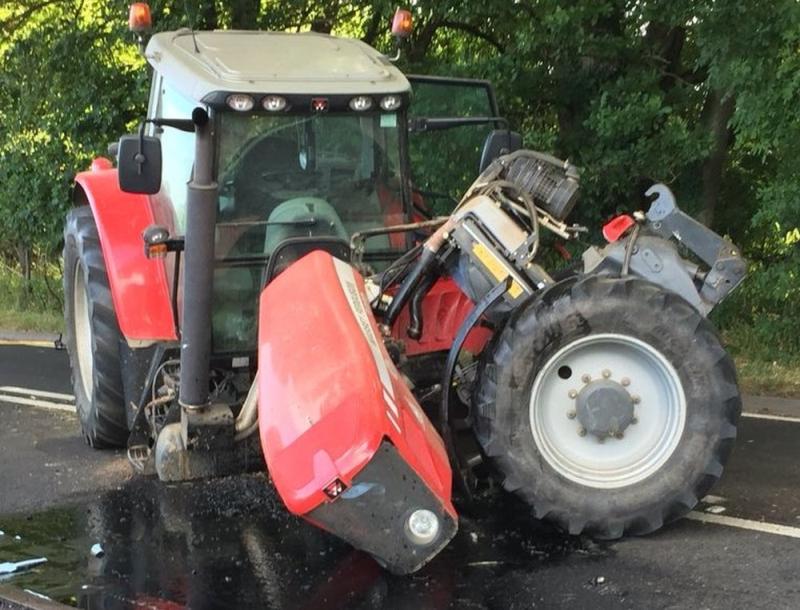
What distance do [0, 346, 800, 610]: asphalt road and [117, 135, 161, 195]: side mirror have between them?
1622 mm

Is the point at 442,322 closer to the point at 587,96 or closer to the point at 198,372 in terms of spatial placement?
the point at 198,372

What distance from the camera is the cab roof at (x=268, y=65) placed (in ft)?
14.9

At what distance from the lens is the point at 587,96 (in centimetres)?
1002

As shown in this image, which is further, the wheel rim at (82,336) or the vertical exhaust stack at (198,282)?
the wheel rim at (82,336)

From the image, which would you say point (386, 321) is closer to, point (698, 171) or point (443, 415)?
point (443, 415)

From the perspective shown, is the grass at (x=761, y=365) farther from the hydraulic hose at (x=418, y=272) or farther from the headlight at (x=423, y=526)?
the headlight at (x=423, y=526)

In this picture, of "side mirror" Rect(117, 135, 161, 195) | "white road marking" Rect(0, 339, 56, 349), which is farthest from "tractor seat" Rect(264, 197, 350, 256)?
"white road marking" Rect(0, 339, 56, 349)

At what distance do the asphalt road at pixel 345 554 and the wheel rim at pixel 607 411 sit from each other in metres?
0.29

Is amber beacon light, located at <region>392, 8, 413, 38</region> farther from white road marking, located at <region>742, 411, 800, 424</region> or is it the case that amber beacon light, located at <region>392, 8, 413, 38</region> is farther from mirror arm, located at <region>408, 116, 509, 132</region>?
white road marking, located at <region>742, 411, 800, 424</region>

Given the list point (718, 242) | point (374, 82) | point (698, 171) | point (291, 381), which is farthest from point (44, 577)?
point (698, 171)

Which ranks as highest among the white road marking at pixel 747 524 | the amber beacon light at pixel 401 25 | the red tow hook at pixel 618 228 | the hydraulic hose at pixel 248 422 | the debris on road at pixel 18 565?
the amber beacon light at pixel 401 25

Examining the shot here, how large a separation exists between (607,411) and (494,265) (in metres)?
0.79

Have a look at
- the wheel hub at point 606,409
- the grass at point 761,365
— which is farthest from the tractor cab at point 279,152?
the grass at point 761,365

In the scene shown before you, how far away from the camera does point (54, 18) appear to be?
1318 cm
